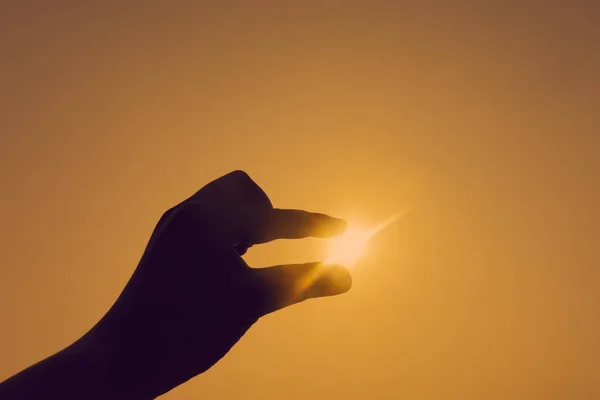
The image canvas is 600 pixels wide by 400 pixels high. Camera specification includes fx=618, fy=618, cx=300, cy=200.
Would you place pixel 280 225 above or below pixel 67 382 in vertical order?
above

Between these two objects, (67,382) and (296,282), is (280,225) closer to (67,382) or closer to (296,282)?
(296,282)

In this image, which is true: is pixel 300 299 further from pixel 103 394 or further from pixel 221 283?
pixel 103 394

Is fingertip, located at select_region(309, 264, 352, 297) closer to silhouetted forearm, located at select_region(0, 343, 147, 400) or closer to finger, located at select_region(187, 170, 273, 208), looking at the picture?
finger, located at select_region(187, 170, 273, 208)

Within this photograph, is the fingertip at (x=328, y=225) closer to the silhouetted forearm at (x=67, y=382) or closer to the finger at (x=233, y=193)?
the finger at (x=233, y=193)

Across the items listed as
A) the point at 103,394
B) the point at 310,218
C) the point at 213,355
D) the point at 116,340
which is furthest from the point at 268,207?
the point at 103,394

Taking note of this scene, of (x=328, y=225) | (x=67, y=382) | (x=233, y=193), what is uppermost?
(x=233, y=193)

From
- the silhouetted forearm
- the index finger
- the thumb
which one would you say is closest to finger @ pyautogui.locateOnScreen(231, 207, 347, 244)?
the index finger

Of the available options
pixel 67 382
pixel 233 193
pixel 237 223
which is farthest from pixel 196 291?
pixel 67 382
